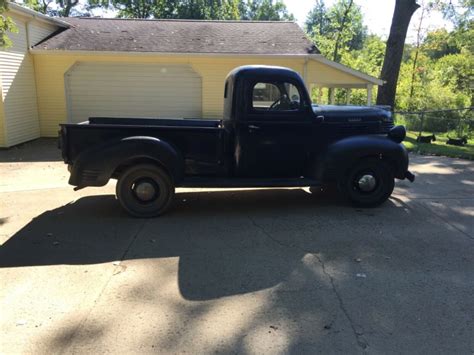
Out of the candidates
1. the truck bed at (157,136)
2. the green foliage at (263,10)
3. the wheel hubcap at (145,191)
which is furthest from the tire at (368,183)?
the green foliage at (263,10)

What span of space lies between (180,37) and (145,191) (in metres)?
11.6

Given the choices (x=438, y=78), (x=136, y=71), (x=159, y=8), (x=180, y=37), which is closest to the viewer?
(x=136, y=71)

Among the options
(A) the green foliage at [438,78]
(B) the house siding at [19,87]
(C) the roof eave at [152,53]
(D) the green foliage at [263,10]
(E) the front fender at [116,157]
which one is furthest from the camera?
(D) the green foliage at [263,10]

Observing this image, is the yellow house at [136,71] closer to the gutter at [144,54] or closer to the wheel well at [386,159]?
the gutter at [144,54]

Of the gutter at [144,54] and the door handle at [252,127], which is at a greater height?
the gutter at [144,54]

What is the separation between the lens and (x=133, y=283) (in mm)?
4453

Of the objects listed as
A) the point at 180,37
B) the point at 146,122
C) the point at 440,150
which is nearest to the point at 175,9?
the point at 180,37

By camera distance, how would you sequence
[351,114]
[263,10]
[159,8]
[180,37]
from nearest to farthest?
[351,114] < [180,37] < [159,8] < [263,10]

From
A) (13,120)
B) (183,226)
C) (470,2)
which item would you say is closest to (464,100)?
(470,2)

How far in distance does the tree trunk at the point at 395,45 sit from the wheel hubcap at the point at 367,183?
35.0 ft

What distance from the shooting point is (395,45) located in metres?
16.6

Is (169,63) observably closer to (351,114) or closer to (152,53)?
(152,53)

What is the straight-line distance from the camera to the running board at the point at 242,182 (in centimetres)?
659

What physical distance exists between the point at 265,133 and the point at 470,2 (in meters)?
21.2
